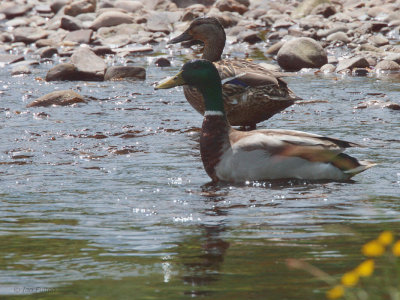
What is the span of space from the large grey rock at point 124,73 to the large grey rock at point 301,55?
2399 millimetres

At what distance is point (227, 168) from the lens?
6.38 m

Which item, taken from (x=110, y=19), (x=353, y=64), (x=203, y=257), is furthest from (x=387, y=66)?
(x=203, y=257)

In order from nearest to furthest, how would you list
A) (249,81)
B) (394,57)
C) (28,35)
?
Result: (249,81) → (394,57) → (28,35)

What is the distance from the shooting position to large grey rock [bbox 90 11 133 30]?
18422 mm

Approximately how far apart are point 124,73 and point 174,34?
568 centimetres

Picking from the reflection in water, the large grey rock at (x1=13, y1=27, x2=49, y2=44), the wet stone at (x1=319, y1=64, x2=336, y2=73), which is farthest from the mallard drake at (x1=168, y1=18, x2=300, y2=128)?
the large grey rock at (x1=13, y1=27, x2=49, y2=44)

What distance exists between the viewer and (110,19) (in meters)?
18.6

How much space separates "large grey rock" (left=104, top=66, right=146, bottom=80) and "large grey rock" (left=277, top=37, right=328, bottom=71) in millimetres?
2399

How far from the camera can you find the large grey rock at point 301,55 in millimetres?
13484

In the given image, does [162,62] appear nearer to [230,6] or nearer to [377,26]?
[377,26]

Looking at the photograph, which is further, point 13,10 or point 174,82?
point 13,10

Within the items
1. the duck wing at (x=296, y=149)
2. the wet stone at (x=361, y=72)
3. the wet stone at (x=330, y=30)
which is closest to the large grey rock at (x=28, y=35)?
the wet stone at (x=330, y=30)

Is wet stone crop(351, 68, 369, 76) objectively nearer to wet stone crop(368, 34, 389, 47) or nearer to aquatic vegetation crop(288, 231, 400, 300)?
wet stone crop(368, 34, 389, 47)

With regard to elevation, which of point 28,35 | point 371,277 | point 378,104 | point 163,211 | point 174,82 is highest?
point 371,277
